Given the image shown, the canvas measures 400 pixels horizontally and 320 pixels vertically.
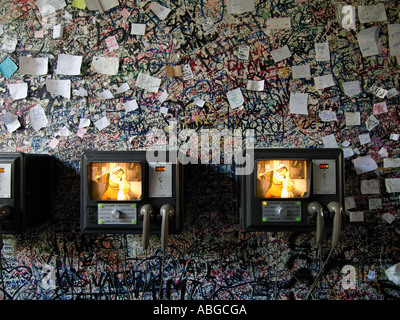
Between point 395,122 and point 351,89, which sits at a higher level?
point 351,89

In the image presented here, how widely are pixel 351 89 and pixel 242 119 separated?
595 mm

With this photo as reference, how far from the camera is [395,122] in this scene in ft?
4.57

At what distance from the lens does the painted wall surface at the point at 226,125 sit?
4.57ft

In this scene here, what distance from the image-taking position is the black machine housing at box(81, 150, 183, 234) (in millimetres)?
1159

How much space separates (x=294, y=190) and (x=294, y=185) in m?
0.02

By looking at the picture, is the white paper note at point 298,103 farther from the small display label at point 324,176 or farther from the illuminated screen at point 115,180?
the illuminated screen at point 115,180

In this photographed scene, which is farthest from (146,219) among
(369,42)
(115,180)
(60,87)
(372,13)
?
(372,13)

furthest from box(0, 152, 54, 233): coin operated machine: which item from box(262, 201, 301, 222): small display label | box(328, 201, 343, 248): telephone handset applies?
box(328, 201, 343, 248): telephone handset

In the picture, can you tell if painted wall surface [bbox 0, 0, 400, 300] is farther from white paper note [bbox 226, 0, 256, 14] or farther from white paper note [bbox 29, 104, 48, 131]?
white paper note [bbox 29, 104, 48, 131]

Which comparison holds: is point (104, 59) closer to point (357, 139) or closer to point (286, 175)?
point (286, 175)

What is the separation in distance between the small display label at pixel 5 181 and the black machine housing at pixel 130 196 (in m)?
0.32

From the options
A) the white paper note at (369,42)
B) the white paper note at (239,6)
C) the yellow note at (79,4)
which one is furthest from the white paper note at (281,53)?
the yellow note at (79,4)

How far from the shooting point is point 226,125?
1397mm

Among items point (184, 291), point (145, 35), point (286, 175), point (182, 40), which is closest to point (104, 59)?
point (145, 35)
